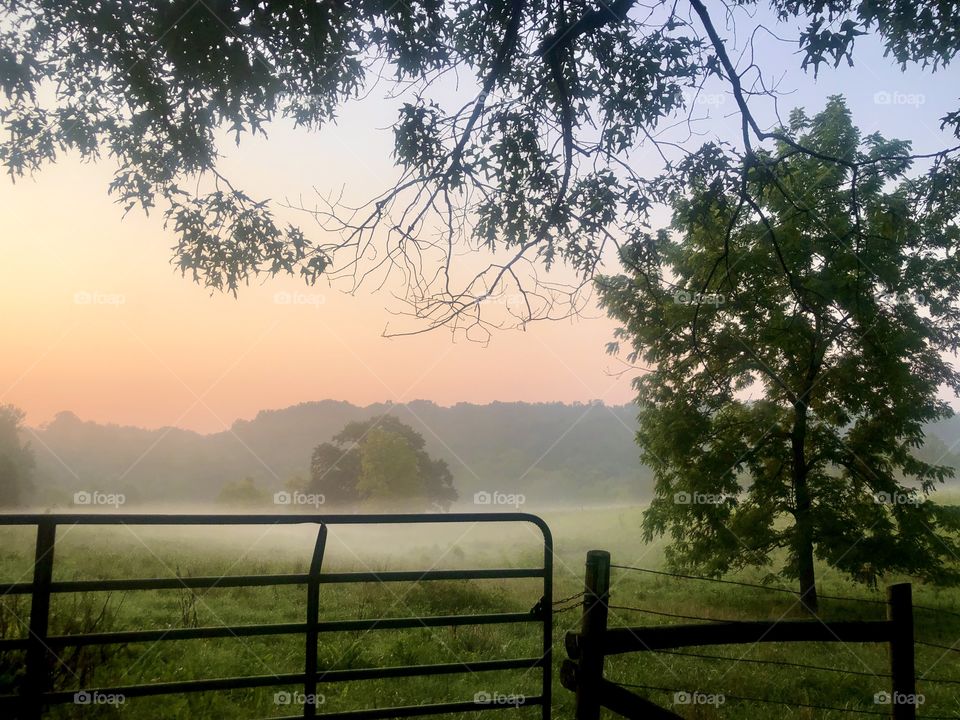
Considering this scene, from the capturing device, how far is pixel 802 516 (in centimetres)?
1456

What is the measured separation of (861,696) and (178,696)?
28.5 ft

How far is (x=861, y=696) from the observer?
889 centimetres

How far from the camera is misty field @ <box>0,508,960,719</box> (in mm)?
6934

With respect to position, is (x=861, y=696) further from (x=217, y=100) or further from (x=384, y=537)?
(x=384, y=537)

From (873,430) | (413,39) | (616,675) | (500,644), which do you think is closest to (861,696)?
(616,675)

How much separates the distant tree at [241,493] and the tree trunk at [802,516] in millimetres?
21494

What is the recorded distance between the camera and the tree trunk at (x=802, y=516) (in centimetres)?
1428
